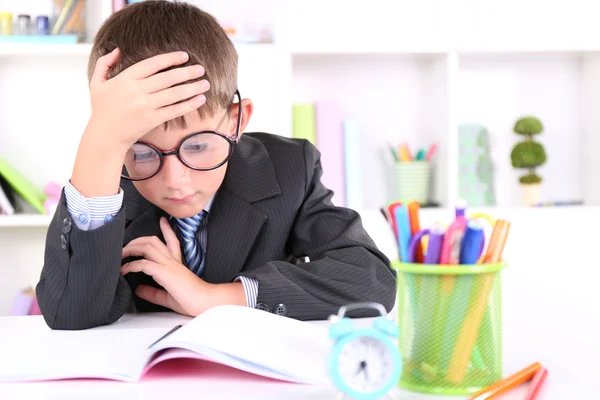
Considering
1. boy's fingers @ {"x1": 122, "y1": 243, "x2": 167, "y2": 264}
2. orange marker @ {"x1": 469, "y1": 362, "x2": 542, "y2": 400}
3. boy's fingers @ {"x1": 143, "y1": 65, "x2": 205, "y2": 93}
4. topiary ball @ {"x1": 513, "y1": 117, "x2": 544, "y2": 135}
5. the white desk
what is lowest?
the white desk

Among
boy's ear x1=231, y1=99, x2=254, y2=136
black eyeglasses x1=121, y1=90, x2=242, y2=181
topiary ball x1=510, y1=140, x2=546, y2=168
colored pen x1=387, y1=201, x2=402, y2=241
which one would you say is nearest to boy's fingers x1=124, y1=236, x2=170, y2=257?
black eyeglasses x1=121, y1=90, x2=242, y2=181

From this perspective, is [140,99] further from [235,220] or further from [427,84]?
[427,84]

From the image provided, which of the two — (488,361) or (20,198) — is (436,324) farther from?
(20,198)

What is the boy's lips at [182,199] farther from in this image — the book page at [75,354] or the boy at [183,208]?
the book page at [75,354]

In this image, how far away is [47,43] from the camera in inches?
Result: 98.3

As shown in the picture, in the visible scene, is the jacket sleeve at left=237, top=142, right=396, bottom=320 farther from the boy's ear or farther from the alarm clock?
the alarm clock

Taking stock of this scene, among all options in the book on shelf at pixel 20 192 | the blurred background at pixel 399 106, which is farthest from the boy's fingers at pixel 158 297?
the book on shelf at pixel 20 192

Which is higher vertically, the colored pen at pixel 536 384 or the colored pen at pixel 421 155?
the colored pen at pixel 421 155

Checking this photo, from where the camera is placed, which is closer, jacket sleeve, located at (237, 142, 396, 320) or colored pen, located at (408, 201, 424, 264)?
colored pen, located at (408, 201, 424, 264)

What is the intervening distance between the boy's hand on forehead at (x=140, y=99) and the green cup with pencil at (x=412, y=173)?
166 centimetres

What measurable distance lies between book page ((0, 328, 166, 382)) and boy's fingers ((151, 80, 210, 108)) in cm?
31

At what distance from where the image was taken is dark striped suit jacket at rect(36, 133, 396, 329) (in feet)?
3.57

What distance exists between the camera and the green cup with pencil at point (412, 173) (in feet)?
8.73

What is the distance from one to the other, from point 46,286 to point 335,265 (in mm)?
434
